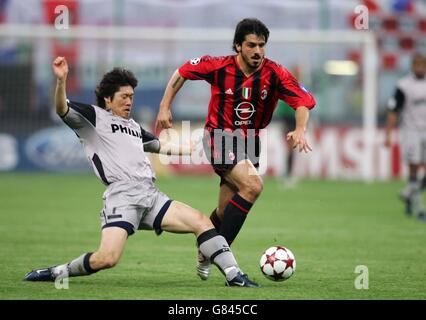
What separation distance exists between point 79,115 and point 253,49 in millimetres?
1575

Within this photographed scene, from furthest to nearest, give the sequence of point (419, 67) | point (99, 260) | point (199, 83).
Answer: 1. point (199, 83)
2. point (419, 67)
3. point (99, 260)

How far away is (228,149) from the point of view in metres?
8.56

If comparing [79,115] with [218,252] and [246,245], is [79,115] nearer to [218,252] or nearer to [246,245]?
[218,252]

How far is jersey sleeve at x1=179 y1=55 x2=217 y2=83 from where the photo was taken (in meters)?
8.66

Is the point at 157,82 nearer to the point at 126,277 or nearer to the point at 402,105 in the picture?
the point at 402,105

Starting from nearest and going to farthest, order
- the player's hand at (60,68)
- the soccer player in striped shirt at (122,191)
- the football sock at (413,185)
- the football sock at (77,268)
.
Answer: the player's hand at (60,68), the football sock at (77,268), the soccer player in striped shirt at (122,191), the football sock at (413,185)

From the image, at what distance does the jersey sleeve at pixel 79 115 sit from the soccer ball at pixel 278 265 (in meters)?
1.71

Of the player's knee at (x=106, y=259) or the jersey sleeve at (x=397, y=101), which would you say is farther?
A: the jersey sleeve at (x=397, y=101)

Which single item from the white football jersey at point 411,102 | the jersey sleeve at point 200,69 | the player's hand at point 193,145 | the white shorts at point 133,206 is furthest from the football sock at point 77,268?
the white football jersey at point 411,102

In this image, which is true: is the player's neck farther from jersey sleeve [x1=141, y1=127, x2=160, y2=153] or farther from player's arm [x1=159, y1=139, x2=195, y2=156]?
jersey sleeve [x1=141, y1=127, x2=160, y2=153]

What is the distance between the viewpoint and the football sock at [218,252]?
25.1 feet

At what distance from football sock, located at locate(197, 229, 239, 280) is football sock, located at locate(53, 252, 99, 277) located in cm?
88
